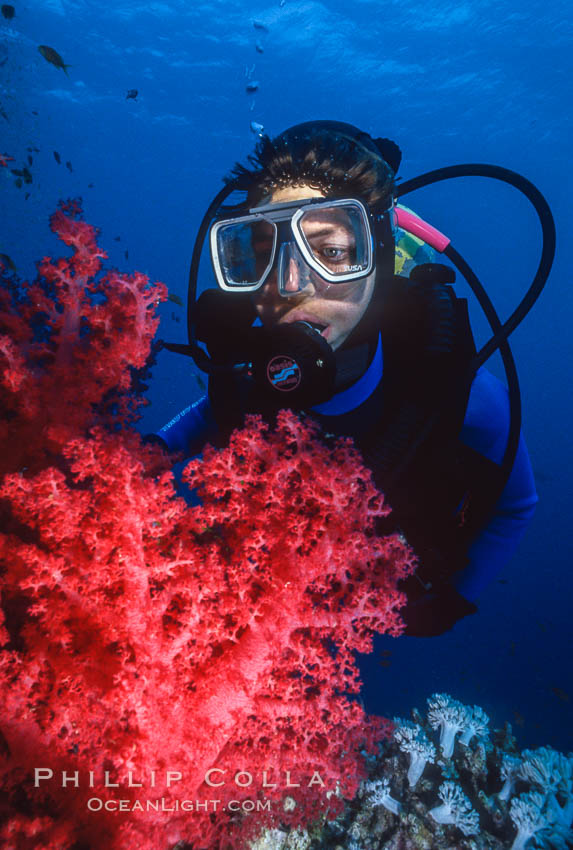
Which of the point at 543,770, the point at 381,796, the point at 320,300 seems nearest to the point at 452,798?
the point at 381,796

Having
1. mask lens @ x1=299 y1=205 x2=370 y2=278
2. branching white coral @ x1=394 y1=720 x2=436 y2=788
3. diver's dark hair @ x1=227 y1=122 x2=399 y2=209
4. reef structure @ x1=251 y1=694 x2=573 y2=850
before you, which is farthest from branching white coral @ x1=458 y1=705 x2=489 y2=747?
diver's dark hair @ x1=227 y1=122 x2=399 y2=209

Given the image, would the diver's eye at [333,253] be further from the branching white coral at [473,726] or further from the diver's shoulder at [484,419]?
the branching white coral at [473,726]

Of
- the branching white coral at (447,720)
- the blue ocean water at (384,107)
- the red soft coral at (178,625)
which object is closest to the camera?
the red soft coral at (178,625)

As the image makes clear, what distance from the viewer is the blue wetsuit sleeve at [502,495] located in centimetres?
288

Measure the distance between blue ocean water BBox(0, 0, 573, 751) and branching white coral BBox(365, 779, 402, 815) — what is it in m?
7.60

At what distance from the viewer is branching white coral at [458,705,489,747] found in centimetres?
436

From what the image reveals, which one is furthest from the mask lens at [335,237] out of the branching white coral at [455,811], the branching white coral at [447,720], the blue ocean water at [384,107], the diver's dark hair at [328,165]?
the blue ocean water at [384,107]

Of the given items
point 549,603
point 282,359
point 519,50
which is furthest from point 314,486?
point 519,50

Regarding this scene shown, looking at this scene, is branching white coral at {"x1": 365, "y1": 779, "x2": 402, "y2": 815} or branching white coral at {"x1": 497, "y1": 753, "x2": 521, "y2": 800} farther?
branching white coral at {"x1": 497, "y1": 753, "x2": 521, "y2": 800}

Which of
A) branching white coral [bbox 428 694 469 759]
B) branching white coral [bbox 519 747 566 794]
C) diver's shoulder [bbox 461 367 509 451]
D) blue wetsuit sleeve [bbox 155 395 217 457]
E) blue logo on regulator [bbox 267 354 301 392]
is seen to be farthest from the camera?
branching white coral [bbox 428 694 469 759]

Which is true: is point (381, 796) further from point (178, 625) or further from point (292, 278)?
point (292, 278)

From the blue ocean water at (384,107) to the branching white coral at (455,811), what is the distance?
753 centimetres

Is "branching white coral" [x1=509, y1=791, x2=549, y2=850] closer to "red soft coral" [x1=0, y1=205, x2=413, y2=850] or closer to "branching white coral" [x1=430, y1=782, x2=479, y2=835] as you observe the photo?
"branching white coral" [x1=430, y1=782, x2=479, y2=835]

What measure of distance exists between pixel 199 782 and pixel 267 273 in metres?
2.83
